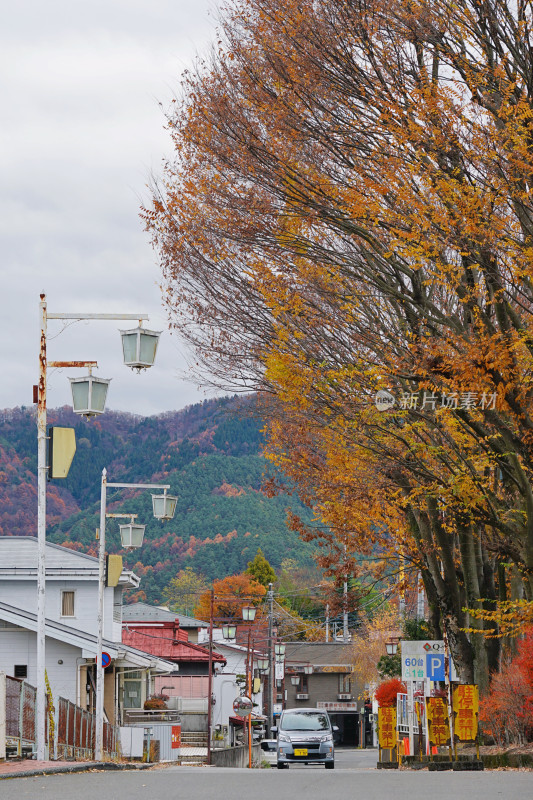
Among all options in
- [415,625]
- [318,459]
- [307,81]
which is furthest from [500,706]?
[415,625]

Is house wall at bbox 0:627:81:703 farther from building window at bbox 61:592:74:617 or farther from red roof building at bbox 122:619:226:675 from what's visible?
red roof building at bbox 122:619:226:675

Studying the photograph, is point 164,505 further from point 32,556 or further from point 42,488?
point 32,556

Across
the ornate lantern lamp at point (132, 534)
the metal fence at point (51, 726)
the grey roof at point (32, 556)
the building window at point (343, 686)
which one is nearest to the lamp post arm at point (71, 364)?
the metal fence at point (51, 726)

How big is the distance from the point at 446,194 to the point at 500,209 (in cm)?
157

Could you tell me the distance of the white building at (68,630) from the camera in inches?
1262

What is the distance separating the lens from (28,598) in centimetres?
3697

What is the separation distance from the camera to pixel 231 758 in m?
37.6

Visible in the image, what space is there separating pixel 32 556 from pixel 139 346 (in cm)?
2462

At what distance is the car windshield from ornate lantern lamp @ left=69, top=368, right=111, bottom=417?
1904 cm

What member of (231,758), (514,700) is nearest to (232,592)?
(231,758)

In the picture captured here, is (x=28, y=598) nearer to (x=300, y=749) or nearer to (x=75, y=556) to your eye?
(x=75, y=556)

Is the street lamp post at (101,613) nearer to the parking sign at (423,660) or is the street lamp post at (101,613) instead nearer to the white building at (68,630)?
the white building at (68,630)

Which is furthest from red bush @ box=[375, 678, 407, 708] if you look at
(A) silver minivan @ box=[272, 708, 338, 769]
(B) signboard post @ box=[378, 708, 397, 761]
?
(B) signboard post @ box=[378, 708, 397, 761]

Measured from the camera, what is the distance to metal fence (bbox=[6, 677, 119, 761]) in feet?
52.1
